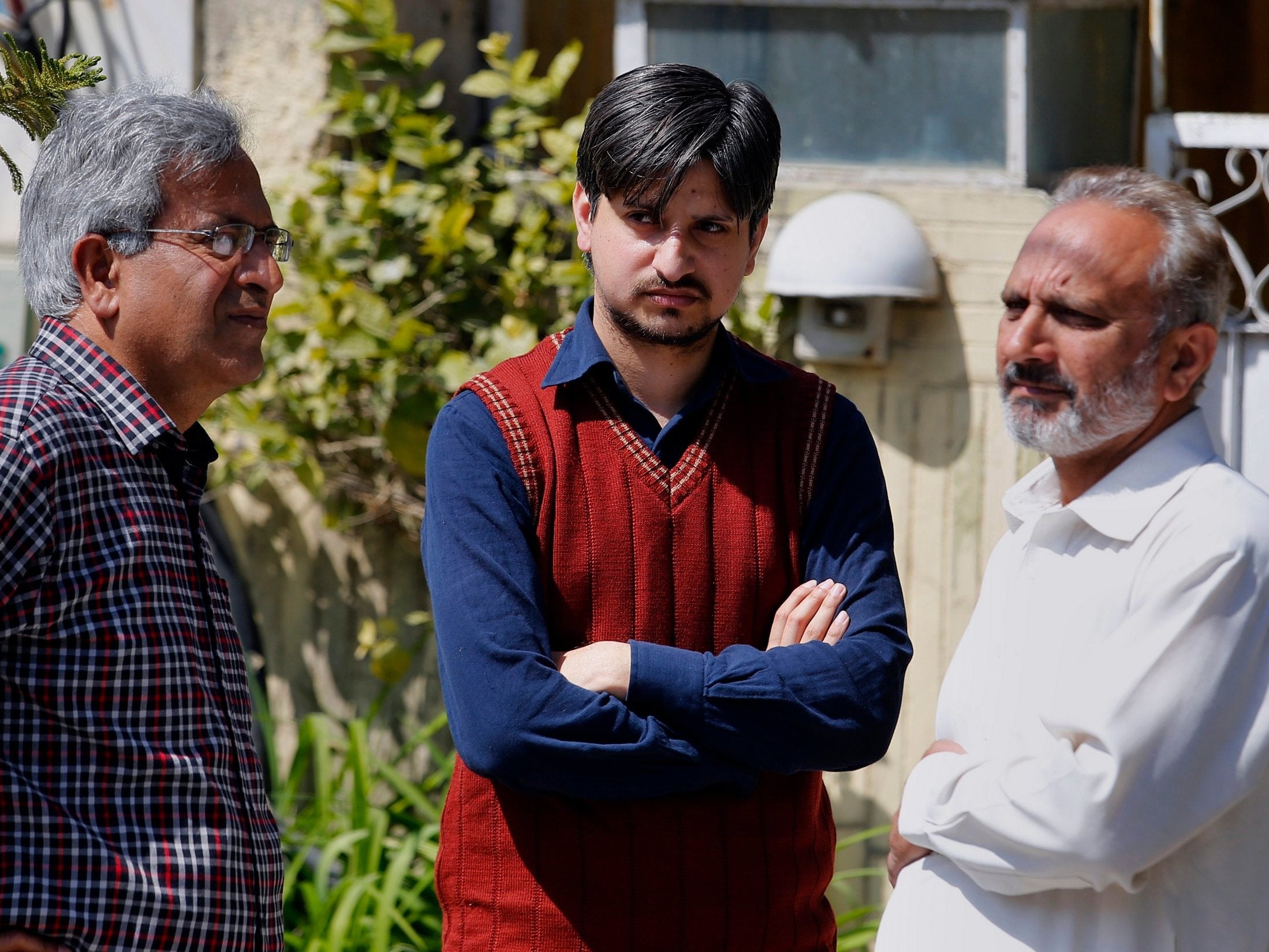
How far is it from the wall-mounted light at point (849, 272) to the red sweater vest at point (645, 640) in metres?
1.28

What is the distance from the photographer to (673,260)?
6.60ft

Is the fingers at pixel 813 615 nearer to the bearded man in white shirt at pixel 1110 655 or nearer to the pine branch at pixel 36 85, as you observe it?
the bearded man in white shirt at pixel 1110 655

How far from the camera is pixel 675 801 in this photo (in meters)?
1.99

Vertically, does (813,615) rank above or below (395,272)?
below

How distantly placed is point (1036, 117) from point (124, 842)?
2.94m

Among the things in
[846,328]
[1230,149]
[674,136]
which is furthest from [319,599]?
[1230,149]

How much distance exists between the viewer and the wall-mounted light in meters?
3.35

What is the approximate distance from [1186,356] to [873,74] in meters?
1.82

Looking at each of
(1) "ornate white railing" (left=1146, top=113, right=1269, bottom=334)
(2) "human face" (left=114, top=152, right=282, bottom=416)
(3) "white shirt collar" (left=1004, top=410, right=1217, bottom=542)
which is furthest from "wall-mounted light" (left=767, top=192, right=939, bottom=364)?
(2) "human face" (left=114, top=152, right=282, bottom=416)

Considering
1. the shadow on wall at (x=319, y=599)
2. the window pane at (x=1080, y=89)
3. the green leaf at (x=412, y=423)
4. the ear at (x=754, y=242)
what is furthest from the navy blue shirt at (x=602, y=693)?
the window pane at (x=1080, y=89)

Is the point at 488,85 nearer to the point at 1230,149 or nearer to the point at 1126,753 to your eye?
the point at 1230,149

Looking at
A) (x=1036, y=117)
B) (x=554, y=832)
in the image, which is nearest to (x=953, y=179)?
(x=1036, y=117)

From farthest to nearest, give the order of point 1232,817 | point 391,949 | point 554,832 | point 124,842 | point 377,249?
point 377,249
point 391,949
point 554,832
point 1232,817
point 124,842

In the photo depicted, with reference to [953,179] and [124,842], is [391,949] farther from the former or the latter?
[953,179]
